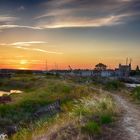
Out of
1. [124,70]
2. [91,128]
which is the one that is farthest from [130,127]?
[124,70]

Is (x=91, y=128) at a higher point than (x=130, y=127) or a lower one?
higher

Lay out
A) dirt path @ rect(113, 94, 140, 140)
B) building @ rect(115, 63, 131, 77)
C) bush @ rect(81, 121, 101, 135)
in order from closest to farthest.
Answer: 1. bush @ rect(81, 121, 101, 135)
2. dirt path @ rect(113, 94, 140, 140)
3. building @ rect(115, 63, 131, 77)

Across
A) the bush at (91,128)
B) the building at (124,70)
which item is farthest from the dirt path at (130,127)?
the building at (124,70)

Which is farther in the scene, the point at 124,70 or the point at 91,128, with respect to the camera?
the point at 124,70

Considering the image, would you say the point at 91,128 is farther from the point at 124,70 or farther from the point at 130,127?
the point at 124,70

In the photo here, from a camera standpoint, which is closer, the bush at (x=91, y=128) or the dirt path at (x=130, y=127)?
the bush at (x=91, y=128)

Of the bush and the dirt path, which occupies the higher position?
the bush

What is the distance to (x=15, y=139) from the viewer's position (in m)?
16.6

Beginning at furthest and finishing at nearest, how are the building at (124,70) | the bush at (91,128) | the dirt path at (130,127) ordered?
the building at (124,70)
the dirt path at (130,127)
the bush at (91,128)

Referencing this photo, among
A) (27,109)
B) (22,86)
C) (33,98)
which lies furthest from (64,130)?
(22,86)

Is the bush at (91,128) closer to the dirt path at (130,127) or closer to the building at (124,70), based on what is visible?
the dirt path at (130,127)

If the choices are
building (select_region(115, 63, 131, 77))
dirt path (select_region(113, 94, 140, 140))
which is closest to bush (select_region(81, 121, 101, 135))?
dirt path (select_region(113, 94, 140, 140))

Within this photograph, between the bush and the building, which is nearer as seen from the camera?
the bush

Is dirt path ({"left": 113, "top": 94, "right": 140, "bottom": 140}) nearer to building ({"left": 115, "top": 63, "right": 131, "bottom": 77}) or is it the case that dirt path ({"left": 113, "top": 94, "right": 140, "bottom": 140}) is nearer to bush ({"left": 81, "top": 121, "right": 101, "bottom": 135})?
bush ({"left": 81, "top": 121, "right": 101, "bottom": 135})
